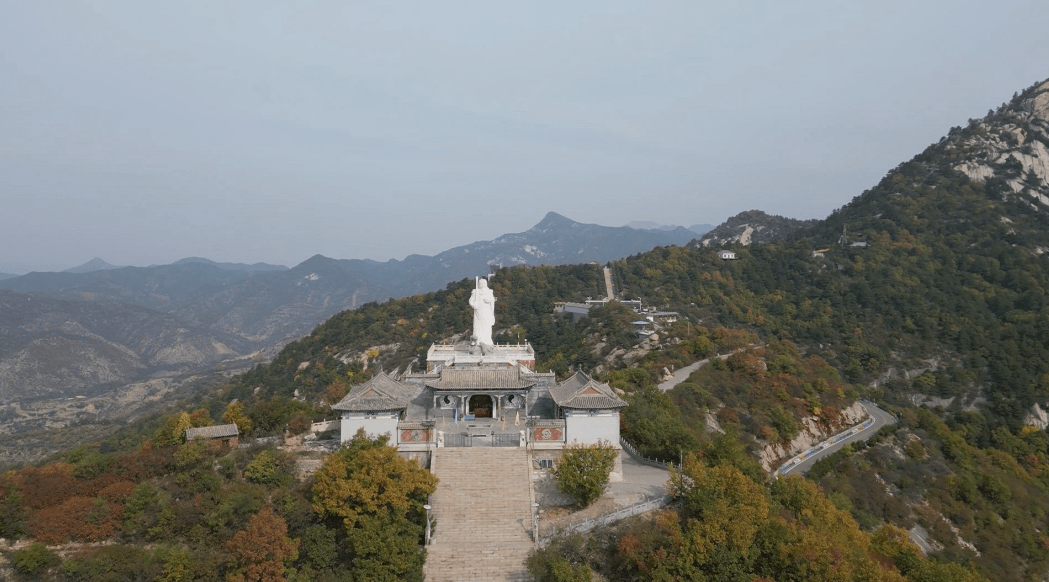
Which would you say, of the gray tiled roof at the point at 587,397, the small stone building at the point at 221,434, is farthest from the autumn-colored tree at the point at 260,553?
the gray tiled roof at the point at 587,397

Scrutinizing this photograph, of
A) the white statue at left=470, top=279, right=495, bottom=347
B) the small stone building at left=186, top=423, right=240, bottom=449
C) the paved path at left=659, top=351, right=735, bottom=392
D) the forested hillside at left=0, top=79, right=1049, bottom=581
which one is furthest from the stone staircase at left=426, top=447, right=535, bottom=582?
the paved path at left=659, top=351, right=735, bottom=392

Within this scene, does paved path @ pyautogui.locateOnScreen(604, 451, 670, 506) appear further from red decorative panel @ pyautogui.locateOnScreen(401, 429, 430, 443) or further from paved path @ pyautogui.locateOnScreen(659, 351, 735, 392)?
paved path @ pyautogui.locateOnScreen(659, 351, 735, 392)

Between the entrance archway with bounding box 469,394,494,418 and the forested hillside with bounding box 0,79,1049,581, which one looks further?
the entrance archway with bounding box 469,394,494,418

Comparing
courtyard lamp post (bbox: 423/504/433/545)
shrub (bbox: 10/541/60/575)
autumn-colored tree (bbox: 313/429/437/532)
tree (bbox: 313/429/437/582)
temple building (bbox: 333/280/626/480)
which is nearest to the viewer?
shrub (bbox: 10/541/60/575)

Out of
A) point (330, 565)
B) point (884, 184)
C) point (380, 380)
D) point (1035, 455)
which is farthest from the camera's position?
point (884, 184)

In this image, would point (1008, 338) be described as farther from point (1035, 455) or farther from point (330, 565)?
point (330, 565)

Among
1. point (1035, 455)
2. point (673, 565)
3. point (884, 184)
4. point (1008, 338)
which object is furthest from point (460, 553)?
point (884, 184)
